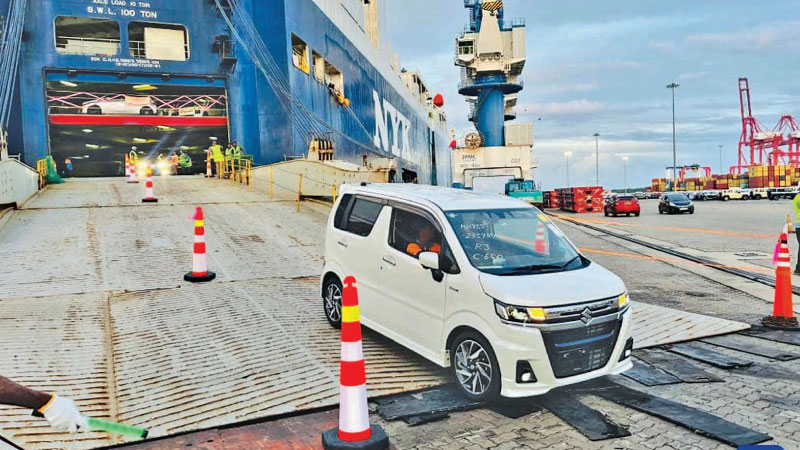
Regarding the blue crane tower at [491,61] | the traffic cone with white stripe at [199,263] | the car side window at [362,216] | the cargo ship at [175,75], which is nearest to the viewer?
the car side window at [362,216]

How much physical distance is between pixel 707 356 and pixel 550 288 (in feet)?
8.52

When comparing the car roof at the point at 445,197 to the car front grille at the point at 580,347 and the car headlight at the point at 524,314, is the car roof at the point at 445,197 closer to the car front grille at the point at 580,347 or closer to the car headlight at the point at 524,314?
the car headlight at the point at 524,314

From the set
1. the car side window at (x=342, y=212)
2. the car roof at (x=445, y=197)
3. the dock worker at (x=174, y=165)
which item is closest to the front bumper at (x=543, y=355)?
Answer: the car roof at (x=445, y=197)

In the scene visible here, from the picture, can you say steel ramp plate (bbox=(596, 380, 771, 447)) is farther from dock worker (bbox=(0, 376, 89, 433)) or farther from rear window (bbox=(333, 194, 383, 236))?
dock worker (bbox=(0, 376, 89, 433))

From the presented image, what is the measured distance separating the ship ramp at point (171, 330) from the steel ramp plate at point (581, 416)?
1036 millimetres

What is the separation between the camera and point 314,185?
66.2 ft

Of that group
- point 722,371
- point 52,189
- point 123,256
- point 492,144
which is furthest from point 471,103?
point 722,371

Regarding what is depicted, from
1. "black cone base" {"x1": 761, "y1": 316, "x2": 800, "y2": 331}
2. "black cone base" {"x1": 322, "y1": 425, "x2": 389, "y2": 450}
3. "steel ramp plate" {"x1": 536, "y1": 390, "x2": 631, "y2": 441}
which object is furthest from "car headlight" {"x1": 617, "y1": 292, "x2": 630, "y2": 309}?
"black cone base" {"x1": 761, "y1": 316, "x2": 800, "y2": 331}

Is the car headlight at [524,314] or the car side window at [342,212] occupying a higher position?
the car side window at [342,212]

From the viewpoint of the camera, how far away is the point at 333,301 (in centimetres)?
668

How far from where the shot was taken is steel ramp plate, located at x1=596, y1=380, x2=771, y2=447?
393 centimetres

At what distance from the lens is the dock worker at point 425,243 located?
17.2ft

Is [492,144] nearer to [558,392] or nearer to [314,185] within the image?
[314,185]

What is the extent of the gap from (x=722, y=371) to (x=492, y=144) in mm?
42335
